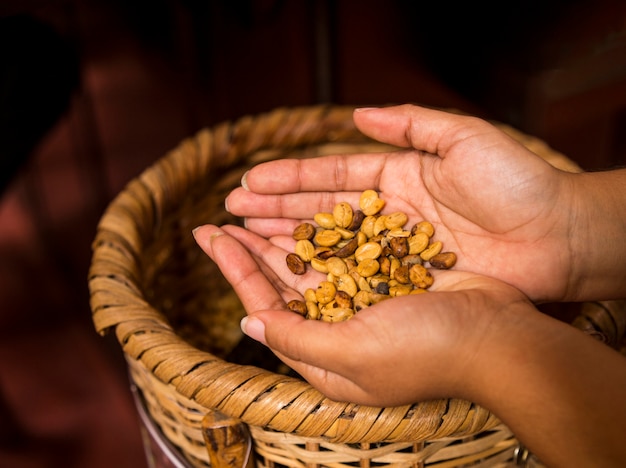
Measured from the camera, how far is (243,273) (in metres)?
0.68

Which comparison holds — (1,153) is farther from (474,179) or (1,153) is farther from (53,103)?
(474,179)

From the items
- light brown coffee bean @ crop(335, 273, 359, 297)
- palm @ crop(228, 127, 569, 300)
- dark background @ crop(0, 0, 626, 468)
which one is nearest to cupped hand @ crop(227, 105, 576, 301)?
palm @ crop(228, 127, 569, 300)

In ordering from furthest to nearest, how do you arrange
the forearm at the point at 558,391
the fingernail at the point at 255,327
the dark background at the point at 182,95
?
the dark background at the point at 182,95
the fingernail at the point at 255,327
the forearm at the point at 558,391

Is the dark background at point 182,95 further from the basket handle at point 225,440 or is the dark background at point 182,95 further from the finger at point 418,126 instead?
the finger at point 418,126

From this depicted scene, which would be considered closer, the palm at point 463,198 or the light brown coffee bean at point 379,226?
the palm at point 463,198

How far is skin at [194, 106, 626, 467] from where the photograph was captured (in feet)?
1.72

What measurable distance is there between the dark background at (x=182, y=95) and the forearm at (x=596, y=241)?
2.44 feet

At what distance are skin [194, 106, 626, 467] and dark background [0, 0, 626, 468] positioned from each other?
2.07 ft

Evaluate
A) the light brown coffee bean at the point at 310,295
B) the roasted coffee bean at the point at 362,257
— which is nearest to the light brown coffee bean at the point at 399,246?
the roasted coffee bean at the point at 362,257

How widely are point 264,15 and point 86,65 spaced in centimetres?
46

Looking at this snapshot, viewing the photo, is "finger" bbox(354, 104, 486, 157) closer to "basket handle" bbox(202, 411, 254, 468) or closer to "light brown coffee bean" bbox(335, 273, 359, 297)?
→ "light brown coffee bean" bbox(335, 273, 359, 297)

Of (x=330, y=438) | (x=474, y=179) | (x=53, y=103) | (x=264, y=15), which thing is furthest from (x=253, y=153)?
(x=264, y=15)

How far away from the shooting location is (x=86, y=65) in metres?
1.66

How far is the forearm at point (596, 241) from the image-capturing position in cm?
68
